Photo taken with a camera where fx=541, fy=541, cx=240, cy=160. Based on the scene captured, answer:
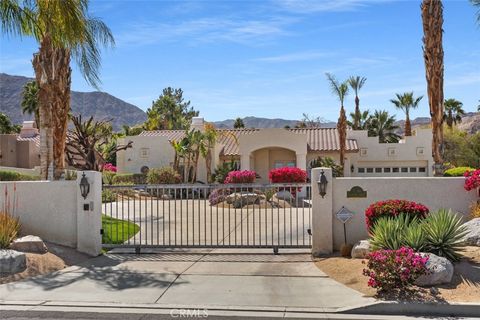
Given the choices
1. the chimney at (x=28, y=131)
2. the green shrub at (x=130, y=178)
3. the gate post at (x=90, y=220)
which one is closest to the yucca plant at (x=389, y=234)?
the gate post at (x=90, y=220)

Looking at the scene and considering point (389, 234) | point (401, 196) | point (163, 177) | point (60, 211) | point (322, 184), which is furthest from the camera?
point (163, 177)

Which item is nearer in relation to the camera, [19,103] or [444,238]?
[444,238]

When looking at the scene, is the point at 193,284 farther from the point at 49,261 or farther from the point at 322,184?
the point at 322,184

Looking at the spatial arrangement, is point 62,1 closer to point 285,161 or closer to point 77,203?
point 77,203

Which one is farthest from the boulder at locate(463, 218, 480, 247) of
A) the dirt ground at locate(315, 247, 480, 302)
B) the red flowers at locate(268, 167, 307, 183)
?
the red flowers at locate(268, 167, 307, 183)

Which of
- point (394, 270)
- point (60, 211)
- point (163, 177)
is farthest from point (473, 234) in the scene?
point (163, 177)

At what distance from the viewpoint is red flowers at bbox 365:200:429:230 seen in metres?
11.5

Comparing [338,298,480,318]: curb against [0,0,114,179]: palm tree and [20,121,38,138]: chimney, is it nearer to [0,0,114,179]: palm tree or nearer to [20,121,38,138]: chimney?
[0,0,114,179]: palm tree

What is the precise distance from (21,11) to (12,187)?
4729 mm

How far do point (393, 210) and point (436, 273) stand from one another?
2370 mm

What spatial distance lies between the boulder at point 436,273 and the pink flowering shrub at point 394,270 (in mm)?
180

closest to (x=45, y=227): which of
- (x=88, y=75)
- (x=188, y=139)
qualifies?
(x=88, y=75)

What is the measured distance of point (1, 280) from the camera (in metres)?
10.4

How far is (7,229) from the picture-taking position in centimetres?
1225
